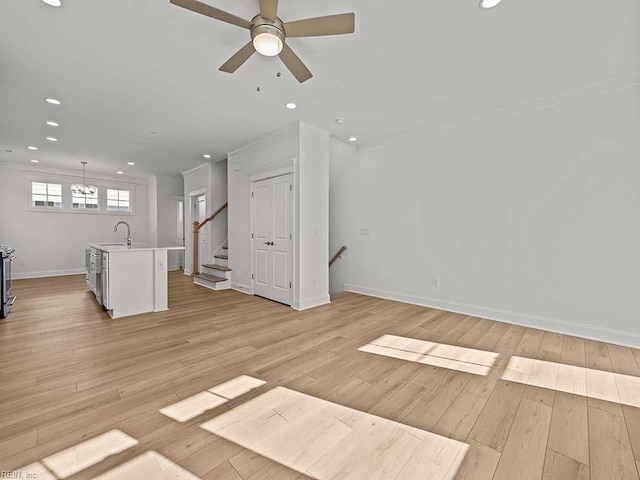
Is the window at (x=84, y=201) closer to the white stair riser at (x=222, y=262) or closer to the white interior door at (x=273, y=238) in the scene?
the white stair riser at (x=222, y=262)

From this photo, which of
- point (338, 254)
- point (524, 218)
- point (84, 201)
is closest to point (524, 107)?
point (524, 218)

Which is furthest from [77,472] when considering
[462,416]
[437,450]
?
[462,416]

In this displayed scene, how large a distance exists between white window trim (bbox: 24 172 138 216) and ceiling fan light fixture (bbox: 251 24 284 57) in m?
8.12

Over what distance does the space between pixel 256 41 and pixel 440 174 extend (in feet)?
11.1

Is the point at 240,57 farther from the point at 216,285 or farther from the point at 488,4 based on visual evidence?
the point at 216,285

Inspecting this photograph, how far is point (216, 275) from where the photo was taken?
6.15 meters

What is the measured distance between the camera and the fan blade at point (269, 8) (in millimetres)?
1731

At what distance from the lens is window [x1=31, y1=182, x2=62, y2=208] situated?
6848 mm

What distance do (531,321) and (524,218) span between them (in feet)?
4.43

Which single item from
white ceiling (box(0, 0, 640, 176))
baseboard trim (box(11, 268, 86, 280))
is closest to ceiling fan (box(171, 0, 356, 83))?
white ceiling (box(0, 0, 640, 176))

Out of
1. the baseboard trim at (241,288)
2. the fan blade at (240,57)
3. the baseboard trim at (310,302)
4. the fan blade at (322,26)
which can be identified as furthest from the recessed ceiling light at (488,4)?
the baseboard trim at (241,288)

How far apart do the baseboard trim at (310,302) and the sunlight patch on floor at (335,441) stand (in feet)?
7.50

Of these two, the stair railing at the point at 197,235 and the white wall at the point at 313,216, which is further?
the stair railing at the point at 197,235

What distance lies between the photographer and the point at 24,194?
670 cm
